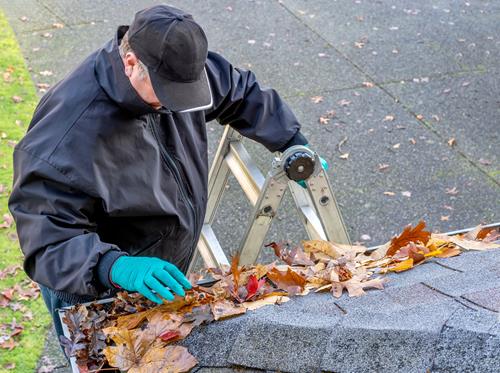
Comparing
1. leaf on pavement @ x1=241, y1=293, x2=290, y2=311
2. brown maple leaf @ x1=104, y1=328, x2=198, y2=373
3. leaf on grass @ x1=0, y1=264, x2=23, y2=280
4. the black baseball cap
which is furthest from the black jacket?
leaf on grass @ x1=0, y1=264, x2=23, y2=280

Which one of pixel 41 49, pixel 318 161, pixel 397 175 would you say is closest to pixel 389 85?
pixel 397 175

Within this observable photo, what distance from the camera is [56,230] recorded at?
87.4 inches

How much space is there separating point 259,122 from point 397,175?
2.49 metres

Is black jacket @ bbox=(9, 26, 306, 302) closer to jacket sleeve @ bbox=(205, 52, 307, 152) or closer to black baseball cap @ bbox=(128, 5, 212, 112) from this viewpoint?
black baseball cap @ bbox=(128, 5, 212, 112)

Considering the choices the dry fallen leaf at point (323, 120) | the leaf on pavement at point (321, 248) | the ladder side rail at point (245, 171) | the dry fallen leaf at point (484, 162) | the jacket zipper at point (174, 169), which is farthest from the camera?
the dry fallen leaf at point (323, 120)

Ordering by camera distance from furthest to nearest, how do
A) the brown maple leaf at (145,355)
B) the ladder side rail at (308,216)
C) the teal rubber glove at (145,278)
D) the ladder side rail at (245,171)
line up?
the ladder side rail at (245,171), the ladder side rail at (308,216), the teal rubber glove at (145,278), the brown maple leaf at (145,355)

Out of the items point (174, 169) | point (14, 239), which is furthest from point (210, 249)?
point (14, 239)

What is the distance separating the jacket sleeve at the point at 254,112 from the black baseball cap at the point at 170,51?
0.64 meters

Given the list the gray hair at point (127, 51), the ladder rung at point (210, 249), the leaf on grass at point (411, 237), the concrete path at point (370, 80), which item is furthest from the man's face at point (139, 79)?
the concrete path at point (370, 80)

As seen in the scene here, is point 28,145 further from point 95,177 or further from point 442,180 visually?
point 442,180

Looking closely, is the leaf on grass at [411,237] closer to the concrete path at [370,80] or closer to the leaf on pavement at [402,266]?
the leaf on pavement at [402,266]

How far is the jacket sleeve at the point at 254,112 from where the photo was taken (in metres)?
2.96

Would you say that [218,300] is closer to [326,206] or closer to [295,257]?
[295,257]

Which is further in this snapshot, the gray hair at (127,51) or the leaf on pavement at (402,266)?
the leaf on pavement at (402,266)
